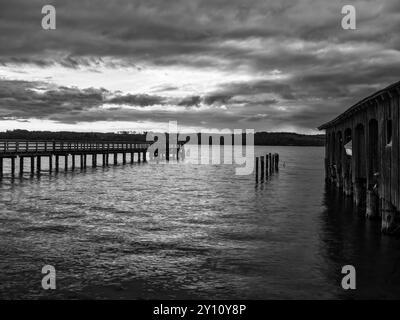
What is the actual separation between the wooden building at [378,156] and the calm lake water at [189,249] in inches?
42.4

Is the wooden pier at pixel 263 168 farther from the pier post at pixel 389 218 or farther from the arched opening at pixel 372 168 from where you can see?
the pier post at pixel 389 218

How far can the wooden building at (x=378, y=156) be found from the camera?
14.5 m

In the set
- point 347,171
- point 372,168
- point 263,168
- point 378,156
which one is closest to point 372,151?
point 372,168

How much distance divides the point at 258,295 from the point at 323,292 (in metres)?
1.72

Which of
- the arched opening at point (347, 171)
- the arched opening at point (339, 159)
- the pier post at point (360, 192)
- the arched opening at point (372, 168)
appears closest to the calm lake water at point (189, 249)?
the arched opening at point (372, 168)

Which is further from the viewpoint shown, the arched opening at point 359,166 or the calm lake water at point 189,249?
the arched opening at point 359,166

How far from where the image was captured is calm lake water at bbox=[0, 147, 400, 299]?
1120 cm

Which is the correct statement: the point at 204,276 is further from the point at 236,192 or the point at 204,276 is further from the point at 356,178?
the point at 236,192

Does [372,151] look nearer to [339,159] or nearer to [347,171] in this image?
[347,171]

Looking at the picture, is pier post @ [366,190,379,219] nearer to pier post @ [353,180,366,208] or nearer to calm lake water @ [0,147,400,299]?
calm lake water @ [0,147,400,299]

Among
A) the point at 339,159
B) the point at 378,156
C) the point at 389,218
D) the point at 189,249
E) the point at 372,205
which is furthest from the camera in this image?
the point at 339,159

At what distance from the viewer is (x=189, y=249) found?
1545cm

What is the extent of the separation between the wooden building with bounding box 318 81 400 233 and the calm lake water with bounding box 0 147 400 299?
1076mm

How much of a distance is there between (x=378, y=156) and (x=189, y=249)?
9.17m
